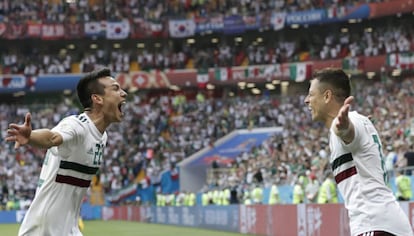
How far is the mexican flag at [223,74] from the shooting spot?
5831cm

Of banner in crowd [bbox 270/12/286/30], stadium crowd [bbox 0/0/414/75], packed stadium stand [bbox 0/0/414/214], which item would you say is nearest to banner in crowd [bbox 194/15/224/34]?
packed stadium stand [bbox 0/0/414/214]

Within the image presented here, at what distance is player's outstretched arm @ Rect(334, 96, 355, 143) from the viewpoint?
21.9ft

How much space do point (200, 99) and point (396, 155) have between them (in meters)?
33.4

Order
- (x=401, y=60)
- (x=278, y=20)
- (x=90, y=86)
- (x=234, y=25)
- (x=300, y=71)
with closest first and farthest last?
1. (x=90, y=86)
2. (x=401, y=60)
3. (x=300, y=71)
4. (x=278, y=20)
5. (x=234, y=25)

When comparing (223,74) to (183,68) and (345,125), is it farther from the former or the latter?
(345,125)

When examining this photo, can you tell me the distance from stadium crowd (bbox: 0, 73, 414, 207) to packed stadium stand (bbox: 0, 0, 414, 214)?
0.10 metres

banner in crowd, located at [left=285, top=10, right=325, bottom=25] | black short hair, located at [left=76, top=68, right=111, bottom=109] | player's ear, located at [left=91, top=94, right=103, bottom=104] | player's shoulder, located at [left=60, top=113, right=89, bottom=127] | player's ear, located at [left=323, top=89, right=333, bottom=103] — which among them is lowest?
player's shoulder, located at [left=60, top=113, right=89, bottom=127]

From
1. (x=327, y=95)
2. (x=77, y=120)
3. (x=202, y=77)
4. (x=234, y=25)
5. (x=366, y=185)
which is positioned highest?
(x=234, y=25)

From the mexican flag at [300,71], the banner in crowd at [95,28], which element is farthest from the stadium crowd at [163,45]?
the mexican flag at [300,71]

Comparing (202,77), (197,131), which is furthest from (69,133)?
(202,77)

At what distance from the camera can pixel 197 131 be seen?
52375 mm

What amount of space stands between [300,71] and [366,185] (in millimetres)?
47289

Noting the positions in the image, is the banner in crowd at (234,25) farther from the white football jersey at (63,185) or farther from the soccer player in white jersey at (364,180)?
the soccer player in white jersey at (364,180)

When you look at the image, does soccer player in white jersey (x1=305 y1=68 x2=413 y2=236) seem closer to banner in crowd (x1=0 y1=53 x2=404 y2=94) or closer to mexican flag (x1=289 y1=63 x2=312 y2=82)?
mexican flag (x1=289 y1=63 x2=312 y2=82)
